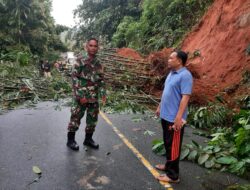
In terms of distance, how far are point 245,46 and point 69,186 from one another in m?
11.2

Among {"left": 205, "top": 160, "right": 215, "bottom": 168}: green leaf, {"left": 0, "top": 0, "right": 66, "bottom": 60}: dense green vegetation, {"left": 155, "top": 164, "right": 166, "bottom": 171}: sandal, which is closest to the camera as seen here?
{"left": 155, "top": 164, "right": 166, "bottom": 171}: sandal

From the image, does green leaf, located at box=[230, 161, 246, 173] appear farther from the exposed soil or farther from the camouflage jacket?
the exposed soil

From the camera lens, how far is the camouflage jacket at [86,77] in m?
6.46

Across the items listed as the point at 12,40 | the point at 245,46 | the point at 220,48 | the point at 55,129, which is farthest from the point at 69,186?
the point at 12,40

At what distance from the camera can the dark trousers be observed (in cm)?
495

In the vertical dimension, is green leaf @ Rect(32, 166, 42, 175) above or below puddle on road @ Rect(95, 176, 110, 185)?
below

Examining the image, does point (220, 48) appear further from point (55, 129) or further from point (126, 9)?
point (126, 9)

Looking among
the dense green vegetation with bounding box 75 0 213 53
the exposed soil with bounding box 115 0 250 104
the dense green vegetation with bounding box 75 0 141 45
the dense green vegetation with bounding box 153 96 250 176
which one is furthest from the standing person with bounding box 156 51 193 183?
the dense green vegetation with bounding box 75 0 141 45

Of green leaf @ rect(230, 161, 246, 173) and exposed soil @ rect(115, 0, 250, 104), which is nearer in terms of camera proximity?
green leaf @ rect(230, 161, 246, 173)

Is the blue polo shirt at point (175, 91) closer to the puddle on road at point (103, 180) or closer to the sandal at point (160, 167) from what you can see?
the sandal at point (160, 167)

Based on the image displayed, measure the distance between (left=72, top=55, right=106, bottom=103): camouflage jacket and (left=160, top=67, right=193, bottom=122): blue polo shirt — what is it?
1902mm

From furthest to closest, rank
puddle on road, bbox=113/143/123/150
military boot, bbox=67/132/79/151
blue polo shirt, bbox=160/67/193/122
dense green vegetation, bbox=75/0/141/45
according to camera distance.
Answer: dense green vegetation, bbox=75/0/141/45 → puddle on road, bbox=113/143/123/150 → military boot, bbox=67/132/79/151 → blue polo shirt, bbox=160/67/193/122

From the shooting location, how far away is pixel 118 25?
33.0 metres

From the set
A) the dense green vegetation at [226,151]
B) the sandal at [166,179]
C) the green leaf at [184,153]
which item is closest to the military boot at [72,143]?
the dense green vegetation at [226,151]
